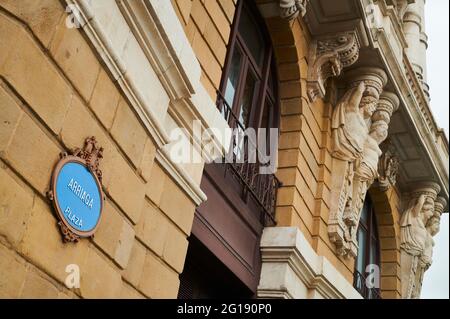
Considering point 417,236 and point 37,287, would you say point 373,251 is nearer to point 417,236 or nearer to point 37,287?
point 417,236

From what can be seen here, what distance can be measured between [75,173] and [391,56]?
892 centimetres

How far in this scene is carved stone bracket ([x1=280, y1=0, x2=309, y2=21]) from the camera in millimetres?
8742

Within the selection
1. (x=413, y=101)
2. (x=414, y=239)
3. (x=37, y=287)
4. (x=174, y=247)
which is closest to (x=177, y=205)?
(x=174, y=247)

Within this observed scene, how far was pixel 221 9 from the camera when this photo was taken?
6902 mm

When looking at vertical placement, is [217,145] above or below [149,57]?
above

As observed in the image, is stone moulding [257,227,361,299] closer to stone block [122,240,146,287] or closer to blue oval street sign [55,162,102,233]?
stone block [122,240,146,287]

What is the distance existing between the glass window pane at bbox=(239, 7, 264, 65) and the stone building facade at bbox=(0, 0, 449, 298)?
0.04 meters

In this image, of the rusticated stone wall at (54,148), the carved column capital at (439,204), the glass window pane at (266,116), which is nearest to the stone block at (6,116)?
the rusticated stone wall at (54,148)

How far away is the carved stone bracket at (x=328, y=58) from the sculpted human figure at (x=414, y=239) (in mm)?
5907

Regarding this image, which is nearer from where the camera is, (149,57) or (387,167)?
(149,57)

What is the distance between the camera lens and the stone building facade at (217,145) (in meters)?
3.29

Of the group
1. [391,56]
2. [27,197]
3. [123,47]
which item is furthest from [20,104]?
[391,56]

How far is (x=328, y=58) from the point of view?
391 inches

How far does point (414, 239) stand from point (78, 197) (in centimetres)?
1230
